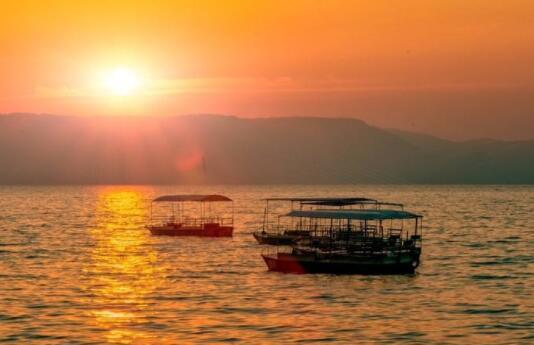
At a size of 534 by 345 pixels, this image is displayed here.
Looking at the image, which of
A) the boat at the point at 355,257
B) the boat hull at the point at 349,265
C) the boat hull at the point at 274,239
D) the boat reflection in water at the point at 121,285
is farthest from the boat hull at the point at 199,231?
the boat hull at the point at 349,265

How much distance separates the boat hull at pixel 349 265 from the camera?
6944cm

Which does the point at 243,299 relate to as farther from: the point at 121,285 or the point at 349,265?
the point at 349,265

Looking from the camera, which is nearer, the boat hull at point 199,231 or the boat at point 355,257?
the boat at point 355,257

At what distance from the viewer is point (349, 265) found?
6956 cm

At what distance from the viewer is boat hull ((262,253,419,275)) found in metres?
69.4

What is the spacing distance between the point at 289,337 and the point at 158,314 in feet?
32.4

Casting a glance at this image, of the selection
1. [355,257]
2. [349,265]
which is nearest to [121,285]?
[349,265]

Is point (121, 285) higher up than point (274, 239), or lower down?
lower down

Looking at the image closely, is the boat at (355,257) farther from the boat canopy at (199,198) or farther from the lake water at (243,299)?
the boat canopy at (199,198)

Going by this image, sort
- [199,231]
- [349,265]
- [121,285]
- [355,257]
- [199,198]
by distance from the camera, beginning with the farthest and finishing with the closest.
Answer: [199,231]
[199,198]
[355,257]
[349,265]
[121,285]

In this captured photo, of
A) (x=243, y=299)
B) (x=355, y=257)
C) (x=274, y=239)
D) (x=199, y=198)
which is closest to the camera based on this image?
(x=243, y=299)

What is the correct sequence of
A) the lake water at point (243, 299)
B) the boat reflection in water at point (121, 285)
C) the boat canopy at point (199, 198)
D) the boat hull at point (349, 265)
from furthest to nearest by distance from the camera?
the boat canopy at point (199, 198) < the boat hull at point (349, 265) < the boat reflection in water at point (121, 285) < the lake water at point (243, 299)

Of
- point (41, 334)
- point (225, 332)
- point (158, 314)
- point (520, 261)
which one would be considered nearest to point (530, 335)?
point (225, 332)

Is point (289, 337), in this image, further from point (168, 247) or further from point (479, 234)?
point (479, 234)
